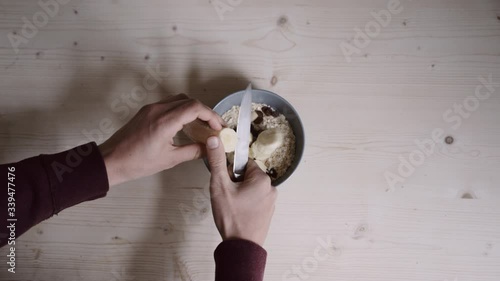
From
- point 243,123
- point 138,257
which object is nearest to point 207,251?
point 138,257

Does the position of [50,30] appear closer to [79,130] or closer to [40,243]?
[79,130]

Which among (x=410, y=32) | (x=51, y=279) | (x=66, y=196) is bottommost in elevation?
(x=51, y=279)

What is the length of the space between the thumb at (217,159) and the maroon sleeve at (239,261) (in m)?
0.09

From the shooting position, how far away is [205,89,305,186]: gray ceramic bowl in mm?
592

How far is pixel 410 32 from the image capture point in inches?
25.5

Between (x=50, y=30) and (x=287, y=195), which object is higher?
(x=50, y=30)

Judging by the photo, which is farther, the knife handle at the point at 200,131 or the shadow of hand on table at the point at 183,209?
the shadow of hand on table at the point at 183,209

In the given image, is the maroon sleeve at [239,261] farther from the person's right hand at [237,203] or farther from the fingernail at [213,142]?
the fingernail at [213,142]

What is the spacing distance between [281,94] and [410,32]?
9.3 inches

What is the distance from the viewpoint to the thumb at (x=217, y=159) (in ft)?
1.69

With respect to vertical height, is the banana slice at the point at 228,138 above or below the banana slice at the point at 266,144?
above

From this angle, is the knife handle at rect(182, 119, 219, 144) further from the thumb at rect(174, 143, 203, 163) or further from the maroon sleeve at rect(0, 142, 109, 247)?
the maroon sleeve at rect(0, 142, 109, 247)

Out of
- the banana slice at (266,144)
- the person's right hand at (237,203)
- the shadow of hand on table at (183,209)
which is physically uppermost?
the banana slice at (266,144)

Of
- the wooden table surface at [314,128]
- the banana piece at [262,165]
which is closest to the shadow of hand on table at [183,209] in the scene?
the wooden table surface at [314,128]
